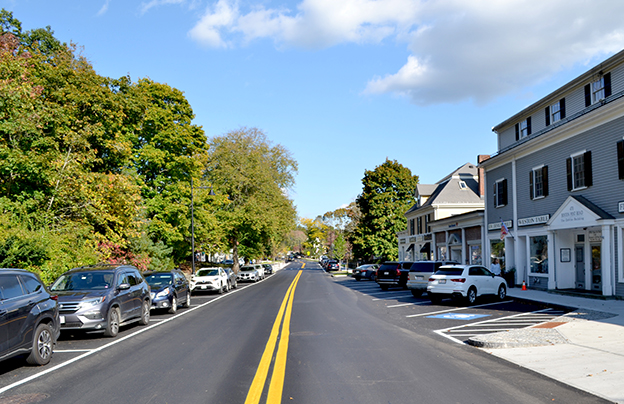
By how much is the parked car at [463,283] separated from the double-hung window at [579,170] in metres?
5.71

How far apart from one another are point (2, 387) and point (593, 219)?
20295mm

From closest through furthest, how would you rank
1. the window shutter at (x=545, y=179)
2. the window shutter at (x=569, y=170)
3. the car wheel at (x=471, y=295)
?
the car wheel at (x=471, y=295)
the window shutter at (x=569, y=170)
the window shutter at (x=545, y=179)

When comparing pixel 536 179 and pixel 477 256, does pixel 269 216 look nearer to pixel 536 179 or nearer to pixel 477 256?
pixel 477 256

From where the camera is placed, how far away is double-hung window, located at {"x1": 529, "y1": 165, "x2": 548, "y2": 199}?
944 inches

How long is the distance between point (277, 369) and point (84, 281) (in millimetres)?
7229

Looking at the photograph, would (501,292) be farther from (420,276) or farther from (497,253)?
(497,253)

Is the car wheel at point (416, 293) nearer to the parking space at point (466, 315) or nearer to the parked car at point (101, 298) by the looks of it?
the parking space at point (466, 315)

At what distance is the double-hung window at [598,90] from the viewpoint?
67.9 feet

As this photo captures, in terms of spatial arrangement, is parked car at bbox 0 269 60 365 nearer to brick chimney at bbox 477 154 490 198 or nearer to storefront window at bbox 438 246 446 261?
brick chimney at bbox 477 154 490 198

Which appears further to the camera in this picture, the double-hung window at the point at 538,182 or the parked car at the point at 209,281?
the parked car at the point at 209,281

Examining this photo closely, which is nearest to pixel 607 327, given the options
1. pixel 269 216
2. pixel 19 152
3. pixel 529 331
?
pixel 529 331

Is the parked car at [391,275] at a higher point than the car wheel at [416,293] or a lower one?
higher

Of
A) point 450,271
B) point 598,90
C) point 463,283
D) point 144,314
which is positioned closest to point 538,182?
point 598,90

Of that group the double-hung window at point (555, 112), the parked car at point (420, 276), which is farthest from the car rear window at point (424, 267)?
the double-hung window at point (555, 112)
